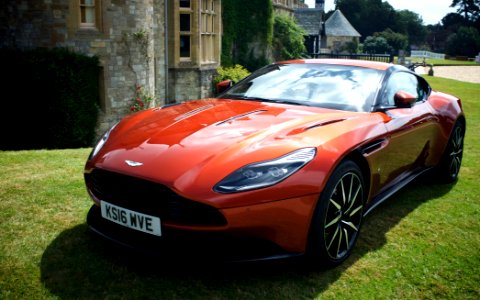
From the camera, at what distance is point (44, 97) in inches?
443

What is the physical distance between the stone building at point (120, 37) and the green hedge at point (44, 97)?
0.37 m

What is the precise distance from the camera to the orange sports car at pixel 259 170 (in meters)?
2.63

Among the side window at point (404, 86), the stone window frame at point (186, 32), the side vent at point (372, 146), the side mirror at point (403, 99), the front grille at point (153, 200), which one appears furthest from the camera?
the stone window frame at point (186, 32)

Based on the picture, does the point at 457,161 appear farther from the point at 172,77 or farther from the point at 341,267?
the point at 172,77

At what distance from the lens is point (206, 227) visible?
2594 mm

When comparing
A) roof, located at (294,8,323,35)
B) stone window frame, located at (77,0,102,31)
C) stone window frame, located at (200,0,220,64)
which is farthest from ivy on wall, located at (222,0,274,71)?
roof, located at (294,8,323,35)

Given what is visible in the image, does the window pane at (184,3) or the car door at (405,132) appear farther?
the window pane at (184,3)

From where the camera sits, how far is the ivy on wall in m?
21.2

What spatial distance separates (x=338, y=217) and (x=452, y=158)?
2.93m

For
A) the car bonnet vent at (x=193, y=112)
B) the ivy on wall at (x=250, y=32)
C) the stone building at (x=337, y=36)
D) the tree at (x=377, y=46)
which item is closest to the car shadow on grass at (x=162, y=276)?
the car bonnet vent at (x=193, y=112)

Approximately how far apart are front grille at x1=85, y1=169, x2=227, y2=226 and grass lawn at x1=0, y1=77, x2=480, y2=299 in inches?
11.0

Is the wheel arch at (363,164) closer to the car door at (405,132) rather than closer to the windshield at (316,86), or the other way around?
the car door at (405,132)

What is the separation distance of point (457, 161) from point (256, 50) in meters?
18.1

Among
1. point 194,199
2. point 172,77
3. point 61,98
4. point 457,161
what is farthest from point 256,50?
point 194,199
